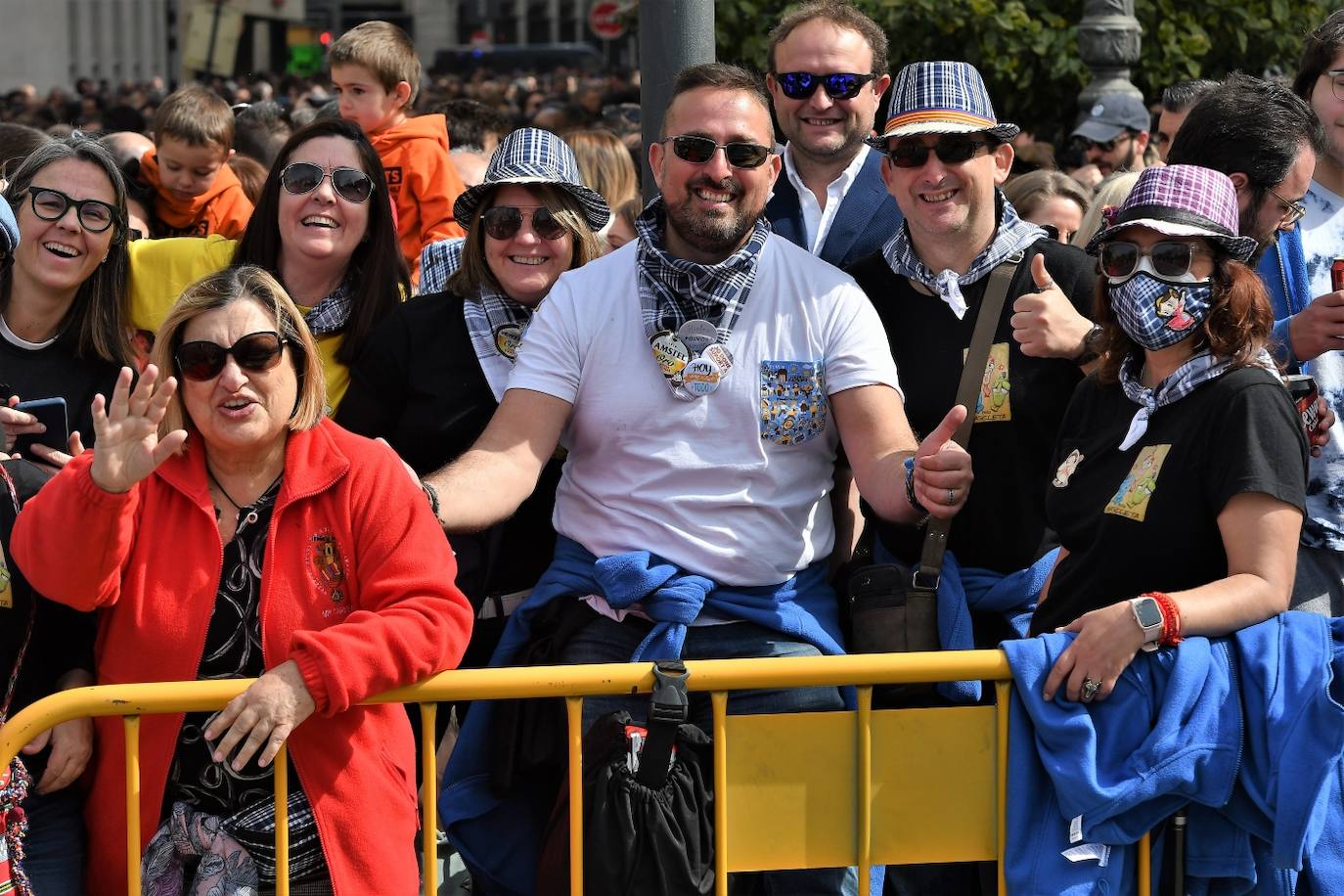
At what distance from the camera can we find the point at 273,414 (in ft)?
11.8

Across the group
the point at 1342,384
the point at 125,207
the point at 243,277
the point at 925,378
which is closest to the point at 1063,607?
the point at 925,378

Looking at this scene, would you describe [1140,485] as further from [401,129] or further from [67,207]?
[401,129]

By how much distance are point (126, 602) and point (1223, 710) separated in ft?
7.49

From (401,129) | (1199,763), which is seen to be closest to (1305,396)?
(1199,763)

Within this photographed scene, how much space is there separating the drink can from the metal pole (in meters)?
1.89

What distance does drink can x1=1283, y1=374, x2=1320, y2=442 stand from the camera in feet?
12.2

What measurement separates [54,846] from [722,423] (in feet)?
5.77

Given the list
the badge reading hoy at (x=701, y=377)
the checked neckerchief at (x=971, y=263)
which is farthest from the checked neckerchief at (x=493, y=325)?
the checked neckerchief at (x=971, y=263)

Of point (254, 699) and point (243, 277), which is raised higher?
point (243, 277)

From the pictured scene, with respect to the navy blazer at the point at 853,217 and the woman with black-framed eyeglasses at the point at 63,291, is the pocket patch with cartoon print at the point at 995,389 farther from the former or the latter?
the woman with black-framed eyeglasses at the point at 63,291

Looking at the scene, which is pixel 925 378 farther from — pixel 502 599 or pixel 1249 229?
pixel 502 599

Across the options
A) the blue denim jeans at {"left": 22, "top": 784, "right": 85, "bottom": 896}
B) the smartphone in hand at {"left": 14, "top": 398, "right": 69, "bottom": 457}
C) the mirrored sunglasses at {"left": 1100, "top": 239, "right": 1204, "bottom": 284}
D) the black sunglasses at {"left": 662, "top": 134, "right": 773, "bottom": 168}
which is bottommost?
the blue denim jeans at {"left": 22, "top": 784, "right": 85, "bottom": 896}

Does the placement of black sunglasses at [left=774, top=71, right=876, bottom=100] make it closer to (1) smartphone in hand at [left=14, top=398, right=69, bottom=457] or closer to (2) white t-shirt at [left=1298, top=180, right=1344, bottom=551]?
(2) white t-shirt at [left=1298, top=180, right=1344, bottom=551]

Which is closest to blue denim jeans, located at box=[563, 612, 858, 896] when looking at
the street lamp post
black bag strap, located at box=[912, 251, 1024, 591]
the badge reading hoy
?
black bag strap, located at box=[912, 251, 1024, 591]
